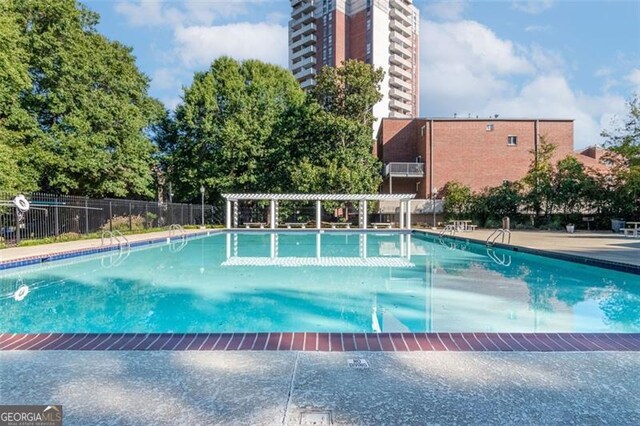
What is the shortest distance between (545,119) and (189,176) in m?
24.6

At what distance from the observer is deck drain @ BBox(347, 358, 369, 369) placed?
2.81 m

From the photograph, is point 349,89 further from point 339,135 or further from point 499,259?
point 499,259

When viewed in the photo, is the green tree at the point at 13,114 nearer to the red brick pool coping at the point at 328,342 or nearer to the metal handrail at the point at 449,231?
the red brick pool coping at the point at 328,342

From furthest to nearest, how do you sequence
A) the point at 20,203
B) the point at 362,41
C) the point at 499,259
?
the point at 362,41, the point at 20,203, the point at 499,259

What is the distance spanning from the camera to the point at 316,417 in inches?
83.7

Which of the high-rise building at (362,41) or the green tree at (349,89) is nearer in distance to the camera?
the green tree at (349,89)

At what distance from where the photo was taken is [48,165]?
714 inches

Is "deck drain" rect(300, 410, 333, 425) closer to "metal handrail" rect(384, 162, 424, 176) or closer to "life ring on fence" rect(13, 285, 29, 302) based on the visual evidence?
"life ring on fence" rect(13, 285, 29, 302)

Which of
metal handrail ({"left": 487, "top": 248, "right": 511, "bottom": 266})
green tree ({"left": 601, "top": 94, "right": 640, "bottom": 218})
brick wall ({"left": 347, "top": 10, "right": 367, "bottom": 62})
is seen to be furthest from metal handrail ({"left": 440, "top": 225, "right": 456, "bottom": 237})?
brick wall ({"left": 347, "top": 10, "right": 367, "bottom": 62})

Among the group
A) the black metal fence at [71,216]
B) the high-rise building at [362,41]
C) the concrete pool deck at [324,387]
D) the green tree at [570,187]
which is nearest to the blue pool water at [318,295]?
the concrete pool deck at [324,387]

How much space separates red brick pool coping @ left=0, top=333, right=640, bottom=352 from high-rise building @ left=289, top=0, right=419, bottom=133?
5120 centimetres

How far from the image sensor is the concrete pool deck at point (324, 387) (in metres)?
2.14

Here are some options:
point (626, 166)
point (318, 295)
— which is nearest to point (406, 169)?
point (626, 166)

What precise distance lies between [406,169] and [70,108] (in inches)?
794
